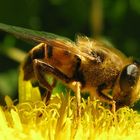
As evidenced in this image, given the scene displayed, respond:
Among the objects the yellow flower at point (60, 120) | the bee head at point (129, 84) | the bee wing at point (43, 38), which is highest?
the bee wing at point (43, 38)

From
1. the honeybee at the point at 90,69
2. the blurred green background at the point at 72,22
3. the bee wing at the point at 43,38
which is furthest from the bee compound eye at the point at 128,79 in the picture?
the blurred green background at the point at 72,22

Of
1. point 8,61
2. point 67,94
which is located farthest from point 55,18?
point 67,94

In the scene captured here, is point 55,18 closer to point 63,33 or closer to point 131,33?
point 63,33

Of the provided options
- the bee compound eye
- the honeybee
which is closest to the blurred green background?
the honeybee

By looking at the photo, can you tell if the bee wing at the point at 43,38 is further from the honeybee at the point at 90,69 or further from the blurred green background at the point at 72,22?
the blurred green background at the point at 72,22

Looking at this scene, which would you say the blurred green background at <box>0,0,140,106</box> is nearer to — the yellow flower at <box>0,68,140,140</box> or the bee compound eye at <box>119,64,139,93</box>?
the yellow flower at <box>0,68,140,140</box>

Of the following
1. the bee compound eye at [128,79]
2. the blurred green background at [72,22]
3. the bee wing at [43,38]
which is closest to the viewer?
the bee wing at [43,38]

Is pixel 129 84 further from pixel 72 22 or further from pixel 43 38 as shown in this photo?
pixel 72 22
